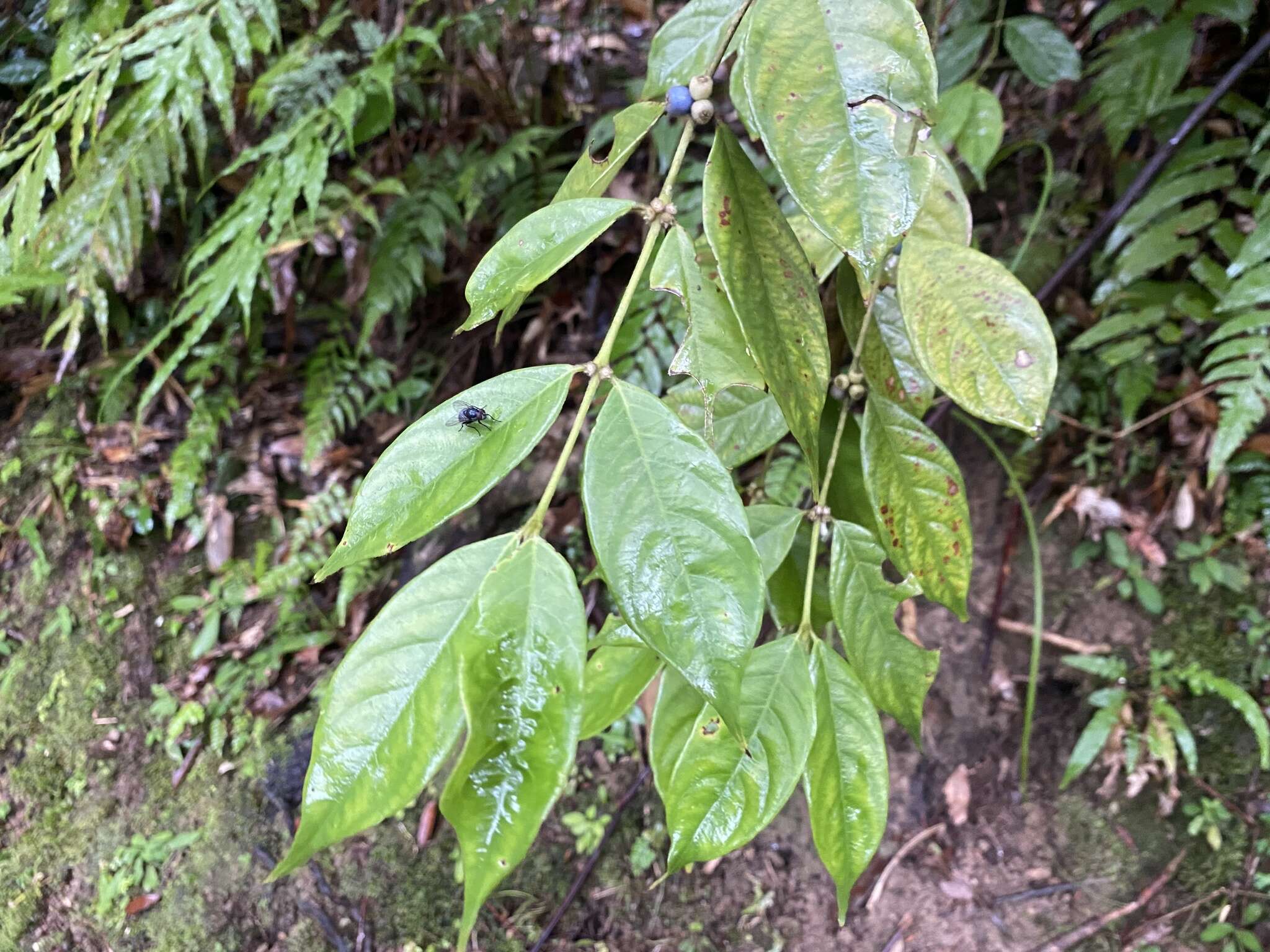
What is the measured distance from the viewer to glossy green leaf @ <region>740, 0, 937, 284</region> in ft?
1.33

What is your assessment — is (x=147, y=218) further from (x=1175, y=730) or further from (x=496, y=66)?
(x=1175, y=730)

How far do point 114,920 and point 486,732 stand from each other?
6.30 feet

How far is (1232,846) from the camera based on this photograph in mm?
1344

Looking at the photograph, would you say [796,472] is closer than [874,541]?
No

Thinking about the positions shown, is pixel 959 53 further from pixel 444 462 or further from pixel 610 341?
pixel 444 462


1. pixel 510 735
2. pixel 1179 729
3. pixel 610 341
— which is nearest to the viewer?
pixel 510 735

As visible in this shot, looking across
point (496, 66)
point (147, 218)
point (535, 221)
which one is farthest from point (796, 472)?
point (147, 218)

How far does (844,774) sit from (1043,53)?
1247 mm

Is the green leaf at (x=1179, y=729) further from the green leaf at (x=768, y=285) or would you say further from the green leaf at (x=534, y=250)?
the green leaf at (x=534, y=250)

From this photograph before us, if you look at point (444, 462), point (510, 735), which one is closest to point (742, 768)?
point (510, 735)

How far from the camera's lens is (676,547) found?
399 mm

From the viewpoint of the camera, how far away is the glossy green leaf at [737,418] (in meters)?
0.62

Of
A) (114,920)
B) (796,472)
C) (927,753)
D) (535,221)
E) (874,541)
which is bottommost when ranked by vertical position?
(927,753)

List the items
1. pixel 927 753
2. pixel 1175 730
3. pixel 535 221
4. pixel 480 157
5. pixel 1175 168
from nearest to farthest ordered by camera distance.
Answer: pixel 535 221 → pixel 1175 168 → pixel 1175 730 → pixel 927 753 → pixel 480 157
